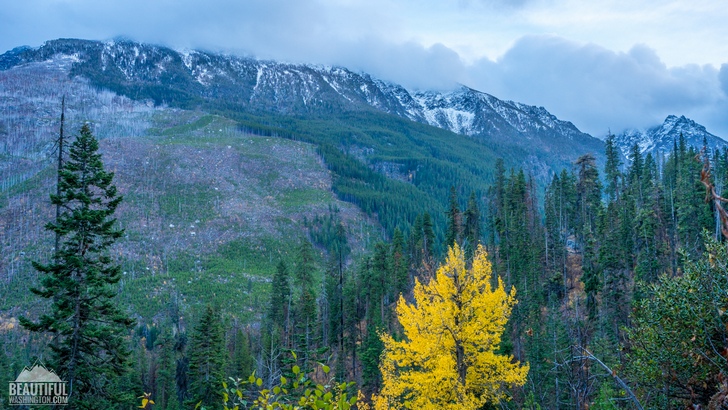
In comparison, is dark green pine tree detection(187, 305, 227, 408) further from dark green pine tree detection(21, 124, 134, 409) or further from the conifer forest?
dark green pine tree detection(21, 124, 134, 409)

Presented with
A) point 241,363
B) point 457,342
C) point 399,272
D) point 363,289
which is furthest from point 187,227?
point 457,342

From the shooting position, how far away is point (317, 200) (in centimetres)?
18938

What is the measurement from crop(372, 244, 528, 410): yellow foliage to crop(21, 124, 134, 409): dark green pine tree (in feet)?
33.0

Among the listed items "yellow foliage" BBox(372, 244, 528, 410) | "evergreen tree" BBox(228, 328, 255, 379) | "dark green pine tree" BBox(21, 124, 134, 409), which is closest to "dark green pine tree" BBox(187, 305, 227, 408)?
"dark green pine tree" BBox(21, 124, 134, 409)

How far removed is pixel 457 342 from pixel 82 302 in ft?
44.2

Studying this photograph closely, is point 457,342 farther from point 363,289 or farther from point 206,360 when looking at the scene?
point 363,289

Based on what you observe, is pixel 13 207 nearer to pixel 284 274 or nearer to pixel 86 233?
pixel 284 274

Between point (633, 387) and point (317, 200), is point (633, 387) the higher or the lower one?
the lower one

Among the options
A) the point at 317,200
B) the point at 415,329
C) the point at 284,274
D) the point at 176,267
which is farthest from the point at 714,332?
the point at 317,200

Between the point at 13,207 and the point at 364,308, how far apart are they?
148m

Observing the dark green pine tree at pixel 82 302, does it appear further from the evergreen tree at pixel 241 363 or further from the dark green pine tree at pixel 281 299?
the dark green pine tree at pixel 281 299

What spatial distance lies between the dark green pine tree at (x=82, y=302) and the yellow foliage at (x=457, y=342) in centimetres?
1007

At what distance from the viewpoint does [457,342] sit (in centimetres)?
1711

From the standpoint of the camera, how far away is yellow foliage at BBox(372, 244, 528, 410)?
16.7 meters
